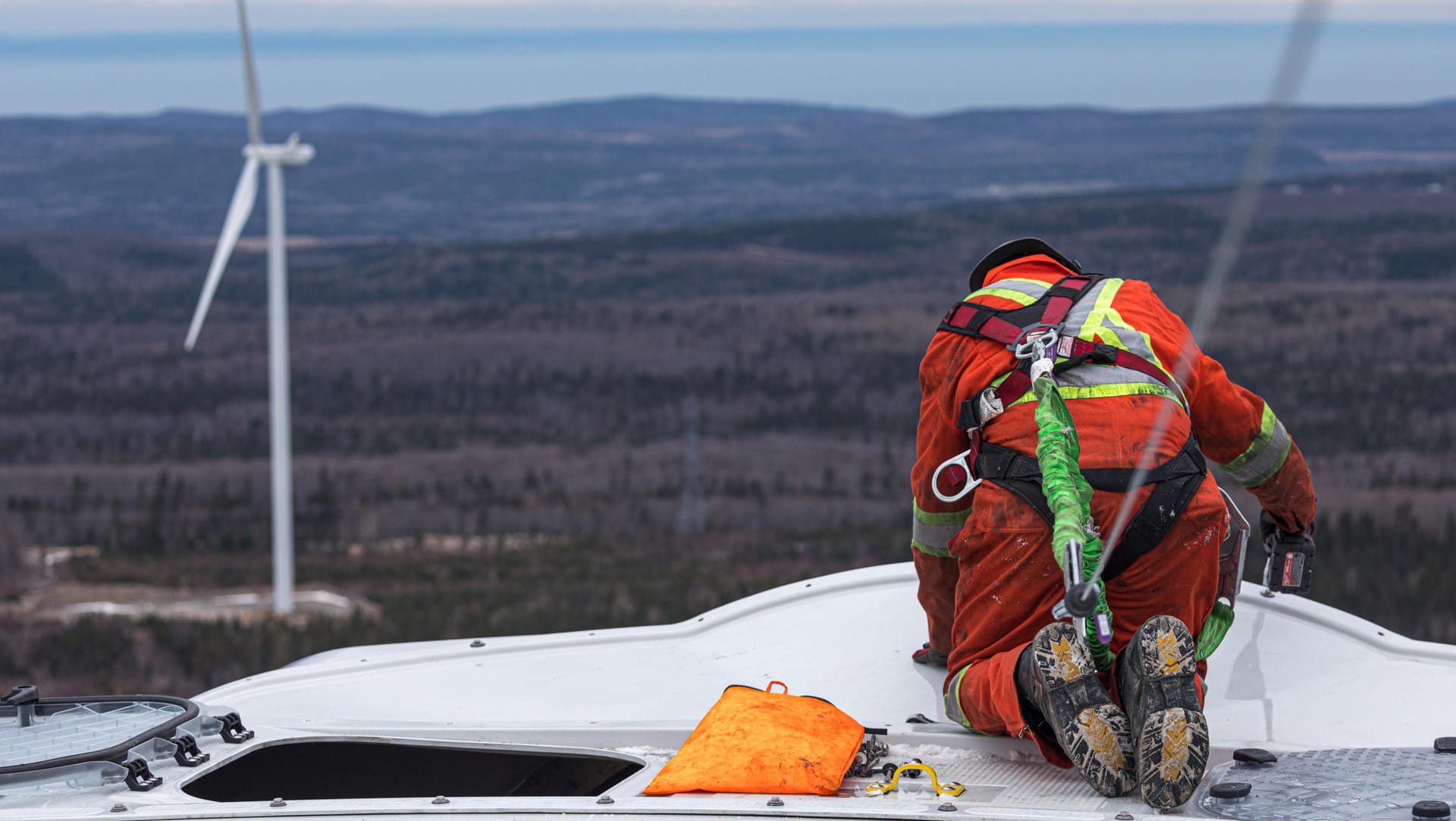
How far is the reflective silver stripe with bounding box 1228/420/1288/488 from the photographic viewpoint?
6.28m

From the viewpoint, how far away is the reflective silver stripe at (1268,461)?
6281 mm

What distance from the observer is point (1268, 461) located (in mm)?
6301

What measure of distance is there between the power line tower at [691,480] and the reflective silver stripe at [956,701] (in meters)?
101

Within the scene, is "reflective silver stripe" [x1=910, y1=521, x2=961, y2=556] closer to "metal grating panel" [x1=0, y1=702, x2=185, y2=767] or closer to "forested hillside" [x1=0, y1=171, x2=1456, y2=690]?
"metal grating panel" [x1=0, y1=702, x2=185, y2=767]

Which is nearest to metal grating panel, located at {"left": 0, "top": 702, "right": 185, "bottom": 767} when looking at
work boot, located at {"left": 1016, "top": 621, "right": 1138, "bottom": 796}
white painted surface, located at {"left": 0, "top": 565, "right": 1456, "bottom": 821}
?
white painted surface, located at {"left": 0, "top": 565, "right": 1456, "bottom": 821}

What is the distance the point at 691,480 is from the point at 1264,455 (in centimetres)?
11880

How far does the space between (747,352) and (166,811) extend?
507 feet

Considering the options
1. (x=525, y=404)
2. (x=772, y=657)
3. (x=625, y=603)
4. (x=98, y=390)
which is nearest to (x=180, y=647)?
(x=625, y=603)

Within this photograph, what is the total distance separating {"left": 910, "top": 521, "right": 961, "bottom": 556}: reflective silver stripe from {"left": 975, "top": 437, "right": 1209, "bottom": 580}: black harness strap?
0.61 meters

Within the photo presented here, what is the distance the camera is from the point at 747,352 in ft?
523

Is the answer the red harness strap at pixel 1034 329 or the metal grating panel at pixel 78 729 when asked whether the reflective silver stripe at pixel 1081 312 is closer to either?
the red harness strap at pixel 1034 329

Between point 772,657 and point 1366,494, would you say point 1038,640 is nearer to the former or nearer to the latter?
point 772,657

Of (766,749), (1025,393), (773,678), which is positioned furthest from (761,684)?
(1025,393)

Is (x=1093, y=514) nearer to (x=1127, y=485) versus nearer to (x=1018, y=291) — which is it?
(x=1127, y=485)
